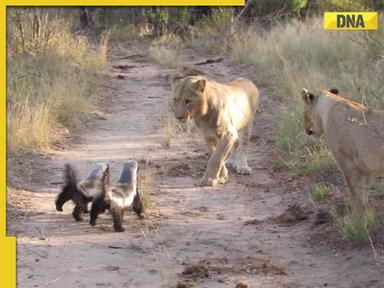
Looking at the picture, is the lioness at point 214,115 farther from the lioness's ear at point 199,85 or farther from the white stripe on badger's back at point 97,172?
the white stripe on badger's back at point 97,172

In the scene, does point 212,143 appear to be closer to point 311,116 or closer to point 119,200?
point 311,116

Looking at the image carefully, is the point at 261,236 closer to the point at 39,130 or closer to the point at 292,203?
the point at 292,203

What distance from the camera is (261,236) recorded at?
19.3 ft

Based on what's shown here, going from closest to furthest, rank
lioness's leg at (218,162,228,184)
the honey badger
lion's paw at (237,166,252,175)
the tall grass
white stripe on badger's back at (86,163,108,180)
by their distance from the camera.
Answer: the honey badger < white stripe on badger's back at (86,163,108,180) < lioness's leg at (218,162,228,184) < lion's paw at (237,166,252,175) < the tall grass

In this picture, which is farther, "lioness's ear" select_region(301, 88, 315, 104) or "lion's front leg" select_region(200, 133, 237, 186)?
"lion's front leg" select_region(200, 133, 237, 186)

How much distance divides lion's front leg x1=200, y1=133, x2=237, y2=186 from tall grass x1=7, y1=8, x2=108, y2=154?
2.26 metres

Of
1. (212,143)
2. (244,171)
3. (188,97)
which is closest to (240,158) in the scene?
(244,171)

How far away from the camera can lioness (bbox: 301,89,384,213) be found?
18.2ft

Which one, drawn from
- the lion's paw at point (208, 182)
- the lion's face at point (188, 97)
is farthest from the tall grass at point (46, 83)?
the lion's paw at point (208, 182)

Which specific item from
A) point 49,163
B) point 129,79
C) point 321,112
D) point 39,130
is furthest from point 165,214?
point 129,79

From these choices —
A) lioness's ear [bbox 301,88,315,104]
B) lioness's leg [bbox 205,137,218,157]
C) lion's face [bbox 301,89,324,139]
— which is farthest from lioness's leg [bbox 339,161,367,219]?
lioness's leg [bbox 205,137,218,157]

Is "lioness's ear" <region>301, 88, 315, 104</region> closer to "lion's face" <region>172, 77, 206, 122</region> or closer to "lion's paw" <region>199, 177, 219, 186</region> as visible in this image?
"lion's face" <region>172, 77, 206, 122</region>

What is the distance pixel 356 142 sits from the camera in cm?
570

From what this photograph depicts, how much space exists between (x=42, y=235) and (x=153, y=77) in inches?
402
